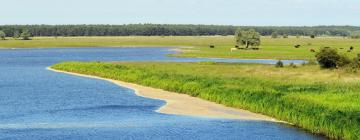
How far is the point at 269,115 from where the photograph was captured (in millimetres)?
42625

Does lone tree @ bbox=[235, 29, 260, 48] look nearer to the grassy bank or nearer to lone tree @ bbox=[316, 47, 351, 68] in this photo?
the grassy bank

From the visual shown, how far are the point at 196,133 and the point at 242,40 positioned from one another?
4161 inches

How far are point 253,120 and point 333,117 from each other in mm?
7096

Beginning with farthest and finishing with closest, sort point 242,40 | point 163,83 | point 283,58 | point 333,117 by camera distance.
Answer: point 242,40 < point 283,58 < point 163,83 < point 333,117

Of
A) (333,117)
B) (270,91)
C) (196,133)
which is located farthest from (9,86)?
(333,117)

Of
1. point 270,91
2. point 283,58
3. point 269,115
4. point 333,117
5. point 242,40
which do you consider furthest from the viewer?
point 242,40

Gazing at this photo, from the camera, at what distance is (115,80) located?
70438 millimetres

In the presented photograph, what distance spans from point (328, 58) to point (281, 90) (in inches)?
849

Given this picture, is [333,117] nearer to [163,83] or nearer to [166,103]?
[166,103]

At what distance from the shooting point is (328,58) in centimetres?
6900

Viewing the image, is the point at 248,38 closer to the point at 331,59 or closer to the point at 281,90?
the point at 331,59

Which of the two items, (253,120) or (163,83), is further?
(163,83)

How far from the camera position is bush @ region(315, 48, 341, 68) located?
68.7 meters

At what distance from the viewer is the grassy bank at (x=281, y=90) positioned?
36156 millimetres
